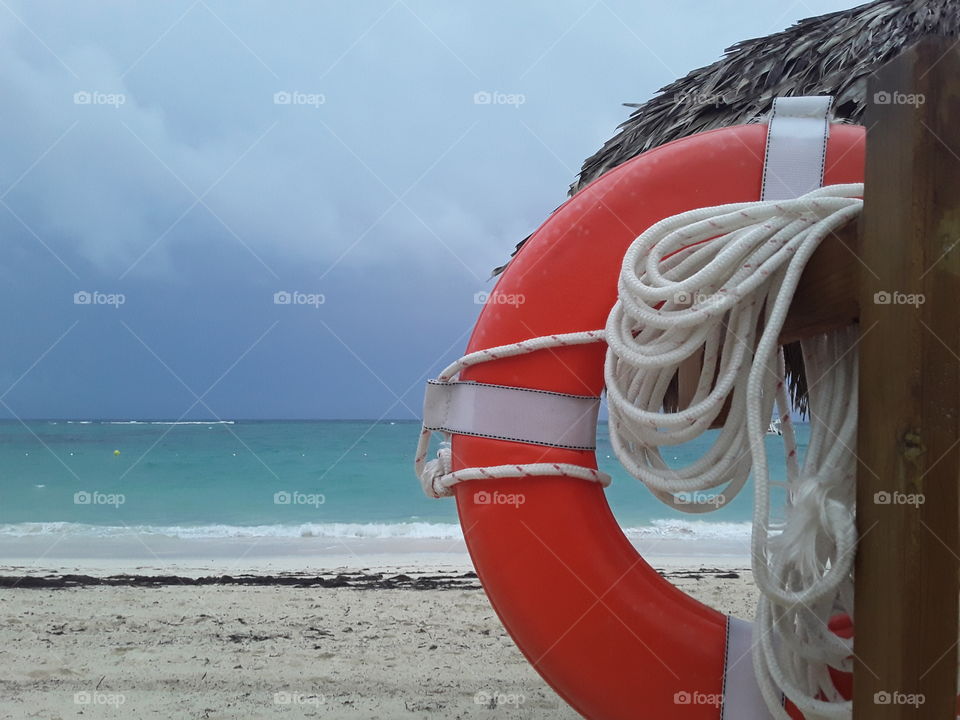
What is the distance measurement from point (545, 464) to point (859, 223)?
584mm

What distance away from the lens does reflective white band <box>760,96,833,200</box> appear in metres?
1.25

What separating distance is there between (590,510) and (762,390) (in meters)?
0.37

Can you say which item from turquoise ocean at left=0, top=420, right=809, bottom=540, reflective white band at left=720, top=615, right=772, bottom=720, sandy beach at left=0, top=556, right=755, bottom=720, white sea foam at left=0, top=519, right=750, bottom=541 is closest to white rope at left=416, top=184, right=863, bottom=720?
reflective white band at left=720, top=615, right=772, bottom=720

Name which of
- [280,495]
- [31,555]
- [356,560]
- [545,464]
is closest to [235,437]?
[280,495]

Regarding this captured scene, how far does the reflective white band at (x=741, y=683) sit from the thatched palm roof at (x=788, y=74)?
50.5 inches

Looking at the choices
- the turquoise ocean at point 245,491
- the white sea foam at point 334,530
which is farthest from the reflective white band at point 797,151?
the white sea foam at point 334,530

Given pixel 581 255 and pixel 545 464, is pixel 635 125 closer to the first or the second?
pixel 581 255

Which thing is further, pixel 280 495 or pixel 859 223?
pixel 280 495

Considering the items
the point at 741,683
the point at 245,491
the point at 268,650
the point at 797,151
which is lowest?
the point at 268,650

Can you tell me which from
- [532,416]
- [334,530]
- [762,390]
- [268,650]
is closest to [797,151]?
[762,390]

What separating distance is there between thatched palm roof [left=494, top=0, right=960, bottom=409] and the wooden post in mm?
1629

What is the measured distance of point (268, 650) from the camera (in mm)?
2793

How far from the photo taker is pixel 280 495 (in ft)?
35.2

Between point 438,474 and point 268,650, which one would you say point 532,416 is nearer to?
point 438,474
